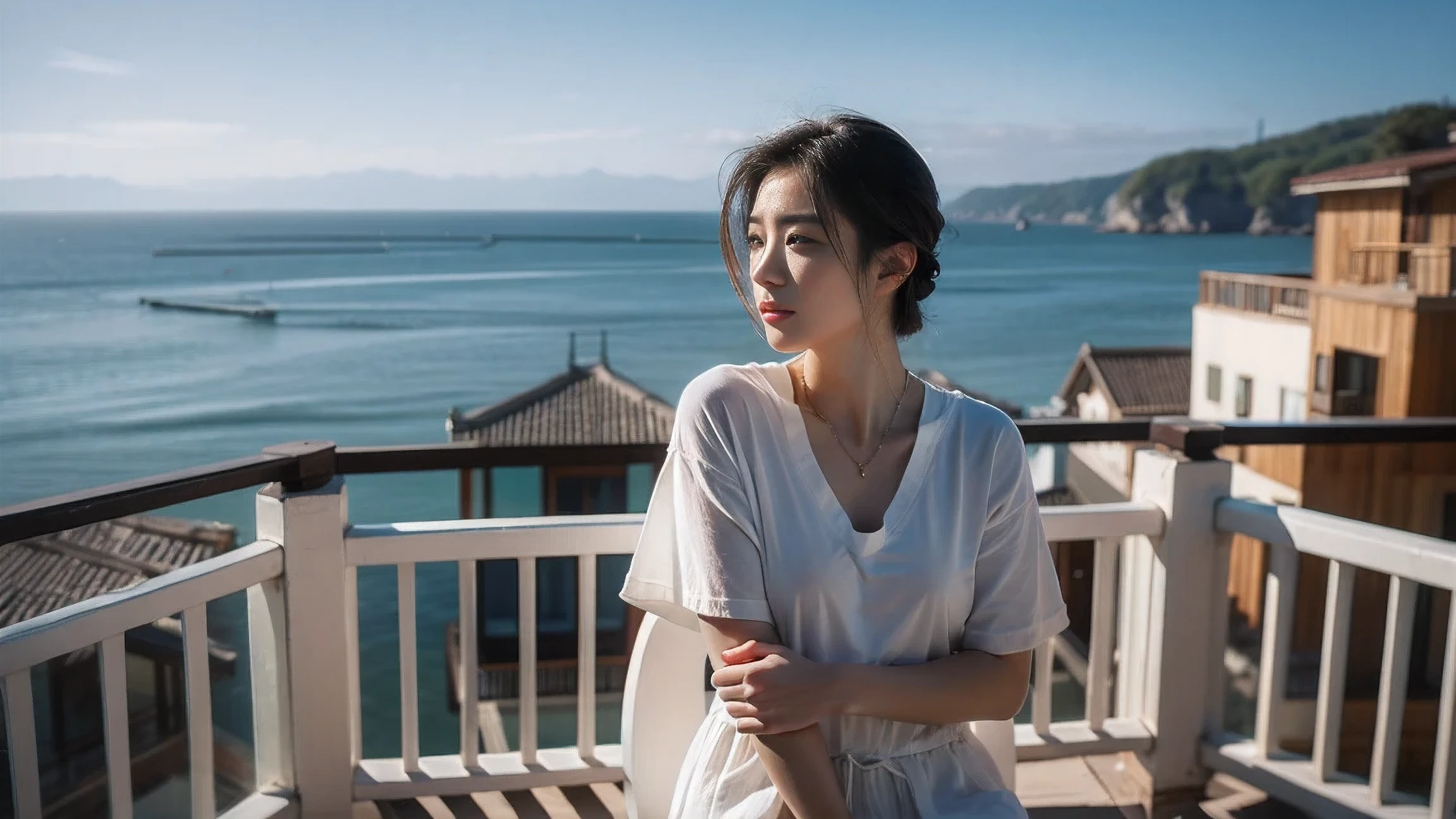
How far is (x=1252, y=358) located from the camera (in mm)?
18906

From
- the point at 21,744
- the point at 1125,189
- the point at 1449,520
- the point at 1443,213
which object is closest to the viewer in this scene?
the point at 21,744

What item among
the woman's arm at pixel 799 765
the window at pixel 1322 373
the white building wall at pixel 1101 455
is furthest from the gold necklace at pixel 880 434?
the white building wall at pixel 1101 455

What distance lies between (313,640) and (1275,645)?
1.74m

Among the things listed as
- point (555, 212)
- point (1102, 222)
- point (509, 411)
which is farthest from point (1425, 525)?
point (555, 212)

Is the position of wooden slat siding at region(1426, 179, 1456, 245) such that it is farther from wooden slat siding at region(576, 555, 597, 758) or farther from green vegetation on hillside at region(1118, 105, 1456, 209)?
green vegetation on hillside at region(1118, 105, 1456, 209)

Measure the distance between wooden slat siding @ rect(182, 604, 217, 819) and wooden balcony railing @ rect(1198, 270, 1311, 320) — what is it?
17.4m

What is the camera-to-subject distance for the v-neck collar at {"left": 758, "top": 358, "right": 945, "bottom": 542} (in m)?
1.17

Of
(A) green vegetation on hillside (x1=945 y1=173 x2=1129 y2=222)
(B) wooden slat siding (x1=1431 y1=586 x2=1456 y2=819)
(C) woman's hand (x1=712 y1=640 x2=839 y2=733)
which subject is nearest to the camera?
(C) woman's hand (x1=712 y1=640 x2=839 y2=733)

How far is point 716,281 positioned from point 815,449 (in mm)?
80775

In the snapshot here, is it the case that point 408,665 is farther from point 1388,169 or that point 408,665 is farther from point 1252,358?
point 1252,358

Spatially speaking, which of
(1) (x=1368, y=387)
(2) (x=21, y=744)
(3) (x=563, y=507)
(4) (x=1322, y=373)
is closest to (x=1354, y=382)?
(1) (x=1368, y=387)

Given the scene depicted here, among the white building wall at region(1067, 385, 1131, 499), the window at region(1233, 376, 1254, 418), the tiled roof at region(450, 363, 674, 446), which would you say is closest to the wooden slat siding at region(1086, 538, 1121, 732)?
the tiled roof at region(450, 363, 674, 446)

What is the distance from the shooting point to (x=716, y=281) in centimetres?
8138

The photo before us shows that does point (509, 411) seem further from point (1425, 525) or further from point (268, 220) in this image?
point (268, 220)
